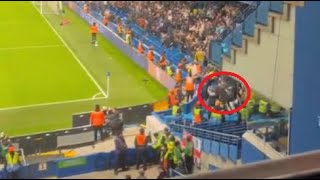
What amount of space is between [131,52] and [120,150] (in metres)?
0.90

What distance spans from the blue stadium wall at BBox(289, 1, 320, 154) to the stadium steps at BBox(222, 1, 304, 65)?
34 millimetres

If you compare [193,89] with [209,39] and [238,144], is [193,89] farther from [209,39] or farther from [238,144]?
[238,144]

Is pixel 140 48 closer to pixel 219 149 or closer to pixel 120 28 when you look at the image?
pixel 120 28

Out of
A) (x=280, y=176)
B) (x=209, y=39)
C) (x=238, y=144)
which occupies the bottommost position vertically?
(x=238, y=144)

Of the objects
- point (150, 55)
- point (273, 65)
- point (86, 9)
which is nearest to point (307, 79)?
point (273, 65)

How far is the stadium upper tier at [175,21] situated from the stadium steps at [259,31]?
98 millimetres

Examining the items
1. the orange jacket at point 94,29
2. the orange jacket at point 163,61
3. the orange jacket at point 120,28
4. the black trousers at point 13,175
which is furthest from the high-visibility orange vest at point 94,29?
the black trousers at point 13,175

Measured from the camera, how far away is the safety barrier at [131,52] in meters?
2.21

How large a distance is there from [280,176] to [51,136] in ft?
3.46

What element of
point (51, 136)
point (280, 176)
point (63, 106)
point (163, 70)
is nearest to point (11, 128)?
point (51, 136)

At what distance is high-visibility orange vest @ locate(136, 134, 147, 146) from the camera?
1540 millimetres

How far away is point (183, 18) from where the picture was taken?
2.23m

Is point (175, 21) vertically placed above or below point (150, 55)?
above

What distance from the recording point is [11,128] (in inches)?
68.1
